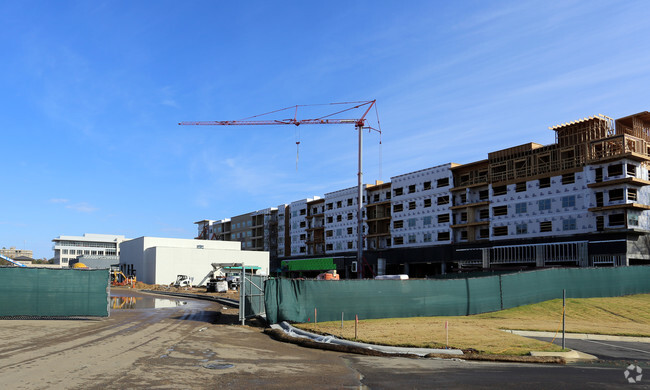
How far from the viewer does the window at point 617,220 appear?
59.4 m

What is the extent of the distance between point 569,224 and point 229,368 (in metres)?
60.4

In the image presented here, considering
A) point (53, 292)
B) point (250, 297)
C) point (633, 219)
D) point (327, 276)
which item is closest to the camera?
point (53, 292)

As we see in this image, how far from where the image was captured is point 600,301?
115ft

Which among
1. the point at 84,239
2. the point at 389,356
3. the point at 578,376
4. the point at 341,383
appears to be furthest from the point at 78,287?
the point at 84,239

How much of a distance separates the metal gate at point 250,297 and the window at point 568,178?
158 feet

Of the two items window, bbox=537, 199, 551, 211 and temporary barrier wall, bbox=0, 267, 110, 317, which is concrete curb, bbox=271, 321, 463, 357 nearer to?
temporary barrier wall, bbox=0, 267, 110, 317

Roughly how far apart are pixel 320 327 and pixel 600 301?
22.8 metres

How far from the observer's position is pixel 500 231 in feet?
238

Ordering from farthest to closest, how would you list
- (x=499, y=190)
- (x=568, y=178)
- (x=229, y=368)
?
(x=499, y=190) → (x=568, y=178) → (x=229, y=368)

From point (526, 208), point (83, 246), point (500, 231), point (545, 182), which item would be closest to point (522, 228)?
point (526, 208)

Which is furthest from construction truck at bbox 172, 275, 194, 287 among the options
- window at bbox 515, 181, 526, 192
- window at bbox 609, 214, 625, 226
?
window at bbox 609, 214, 625, 226

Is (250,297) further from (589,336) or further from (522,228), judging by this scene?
(522,228)

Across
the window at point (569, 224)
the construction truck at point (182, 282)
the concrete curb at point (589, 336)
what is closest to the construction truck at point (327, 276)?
the window at point (569, 224)

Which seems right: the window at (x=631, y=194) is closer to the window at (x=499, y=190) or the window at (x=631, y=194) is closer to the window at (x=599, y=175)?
the window at (x=599, y=175)
